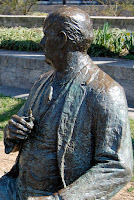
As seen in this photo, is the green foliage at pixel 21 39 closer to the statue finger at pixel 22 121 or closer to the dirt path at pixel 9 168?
the dirt path at pixel 9 168

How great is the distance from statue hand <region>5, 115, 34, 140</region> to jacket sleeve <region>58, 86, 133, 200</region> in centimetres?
39

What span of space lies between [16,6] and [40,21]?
595cm

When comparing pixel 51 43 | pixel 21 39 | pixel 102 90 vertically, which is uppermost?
pixel 51 43

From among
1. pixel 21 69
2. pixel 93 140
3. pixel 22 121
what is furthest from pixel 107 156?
pixel 21 69

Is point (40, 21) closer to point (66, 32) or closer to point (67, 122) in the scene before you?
point (66, 32)

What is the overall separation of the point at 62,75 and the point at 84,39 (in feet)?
0.85

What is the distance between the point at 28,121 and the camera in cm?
210

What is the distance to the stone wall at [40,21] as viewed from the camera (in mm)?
12984

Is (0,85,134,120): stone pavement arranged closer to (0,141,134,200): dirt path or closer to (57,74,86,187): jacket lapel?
(0,141,134,200): dirt path

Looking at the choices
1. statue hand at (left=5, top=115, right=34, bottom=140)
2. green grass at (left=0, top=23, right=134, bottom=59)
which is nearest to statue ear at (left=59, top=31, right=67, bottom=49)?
statue hand at (left=5, top=115, right=34, bottom=140)

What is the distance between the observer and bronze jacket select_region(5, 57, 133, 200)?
6.28ft

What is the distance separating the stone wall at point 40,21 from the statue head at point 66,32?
36.7ft

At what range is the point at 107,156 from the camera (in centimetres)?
194

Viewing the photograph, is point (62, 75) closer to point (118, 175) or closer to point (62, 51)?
point (62, 51)
